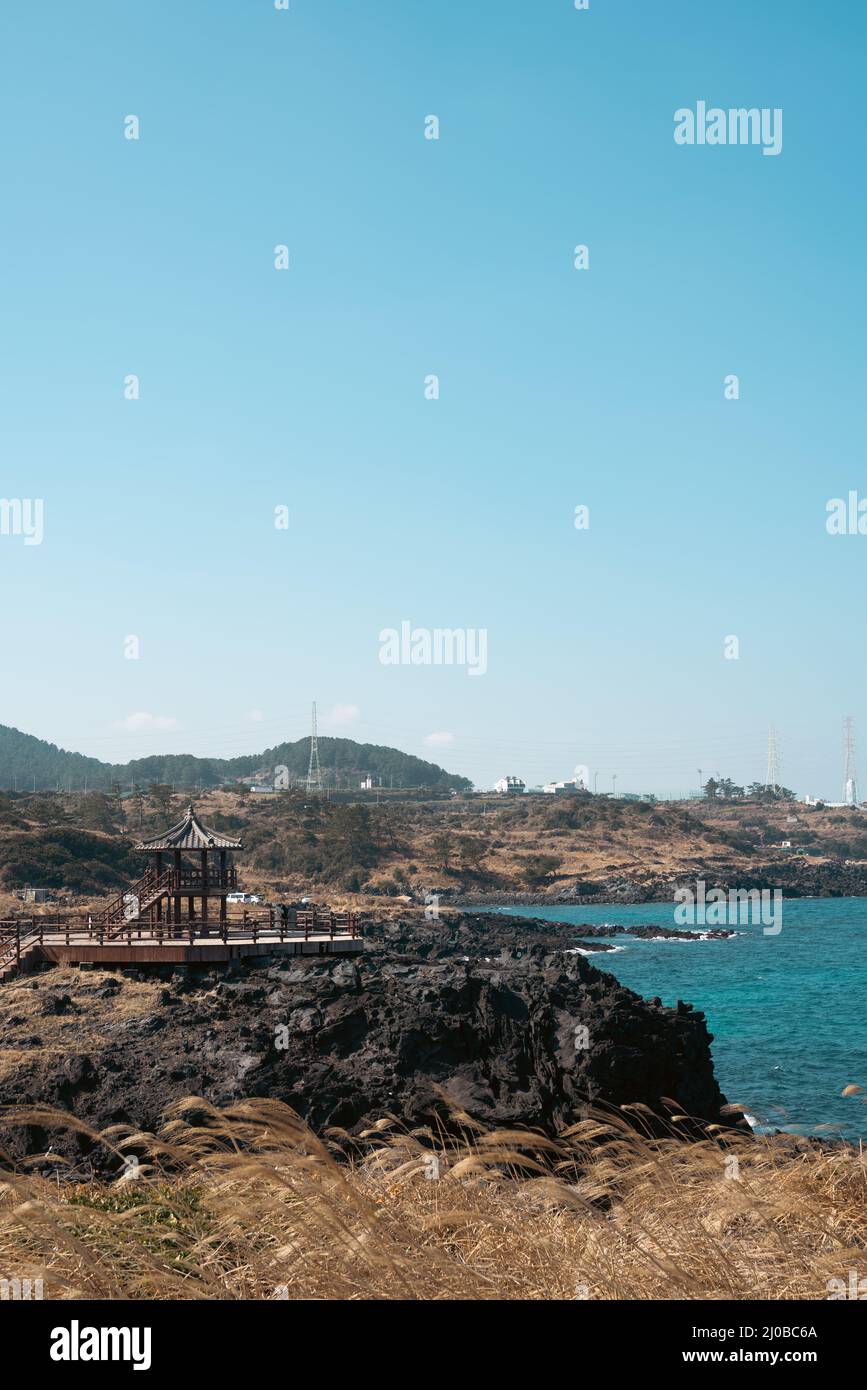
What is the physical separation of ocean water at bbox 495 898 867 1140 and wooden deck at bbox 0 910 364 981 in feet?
37.8

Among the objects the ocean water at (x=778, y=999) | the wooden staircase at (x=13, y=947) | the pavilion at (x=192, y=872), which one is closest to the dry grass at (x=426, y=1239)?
the ocean water at (x=778, y=999)

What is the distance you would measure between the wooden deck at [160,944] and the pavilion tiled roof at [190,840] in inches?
85.5

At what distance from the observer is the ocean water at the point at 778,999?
31.9m

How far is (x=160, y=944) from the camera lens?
3095 cm

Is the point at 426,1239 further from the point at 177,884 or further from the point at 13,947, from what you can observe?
the point at 177,884

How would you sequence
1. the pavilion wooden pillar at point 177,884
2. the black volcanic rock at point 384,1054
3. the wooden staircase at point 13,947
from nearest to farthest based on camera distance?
the black volcanic rock at point 384,1054, the wooden staircase at point 13,947, the pavilion wooden pillar at point 177,884

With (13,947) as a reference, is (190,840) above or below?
above

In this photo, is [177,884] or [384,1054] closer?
[384,1054]

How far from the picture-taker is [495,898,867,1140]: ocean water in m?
31.9

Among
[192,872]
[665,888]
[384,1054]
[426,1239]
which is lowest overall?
[665,888]

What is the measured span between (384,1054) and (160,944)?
31.5 feet

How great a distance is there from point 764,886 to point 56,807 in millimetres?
69223
